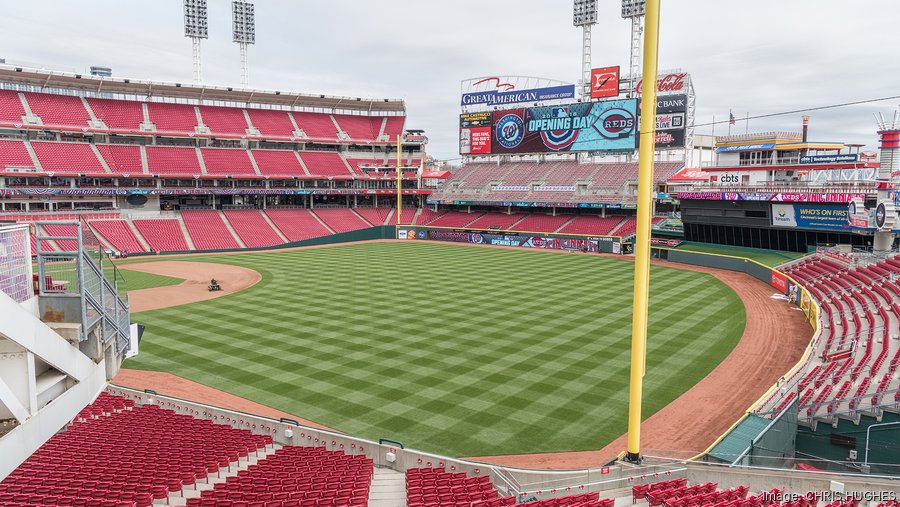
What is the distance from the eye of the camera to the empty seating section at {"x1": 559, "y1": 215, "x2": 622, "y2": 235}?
65.2 m

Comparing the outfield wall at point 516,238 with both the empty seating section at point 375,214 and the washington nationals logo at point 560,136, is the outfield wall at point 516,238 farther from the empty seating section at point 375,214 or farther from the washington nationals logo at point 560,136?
the washington nationals logo at point 560,136

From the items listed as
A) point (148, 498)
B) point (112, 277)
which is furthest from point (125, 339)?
point (148, 498)

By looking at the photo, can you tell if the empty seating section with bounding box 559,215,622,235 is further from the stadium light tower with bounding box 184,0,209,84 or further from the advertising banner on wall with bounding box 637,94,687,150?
the stadium light tower with bounding box 184,0,209,84

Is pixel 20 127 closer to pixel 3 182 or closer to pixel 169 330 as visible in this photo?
pixel 3 182

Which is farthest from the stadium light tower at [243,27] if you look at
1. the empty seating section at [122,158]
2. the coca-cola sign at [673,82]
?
the coca-cola sign at [673,82]

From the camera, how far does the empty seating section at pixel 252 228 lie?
67062mm

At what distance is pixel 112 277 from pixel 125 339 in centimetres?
127

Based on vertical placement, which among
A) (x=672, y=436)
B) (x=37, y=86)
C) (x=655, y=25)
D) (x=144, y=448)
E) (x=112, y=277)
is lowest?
(x=672, y=436)

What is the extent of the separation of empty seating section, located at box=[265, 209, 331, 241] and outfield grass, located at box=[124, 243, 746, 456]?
27506 millimetres

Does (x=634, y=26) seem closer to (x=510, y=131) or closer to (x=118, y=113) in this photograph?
(x=510, y=131)

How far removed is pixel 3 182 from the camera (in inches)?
2317

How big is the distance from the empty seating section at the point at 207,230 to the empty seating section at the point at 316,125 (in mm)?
19260

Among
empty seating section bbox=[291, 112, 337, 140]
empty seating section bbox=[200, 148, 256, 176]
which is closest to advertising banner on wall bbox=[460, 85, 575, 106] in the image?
empty seating section bbox=[291, 112, 337, 140]

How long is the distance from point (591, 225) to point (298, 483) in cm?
5998
